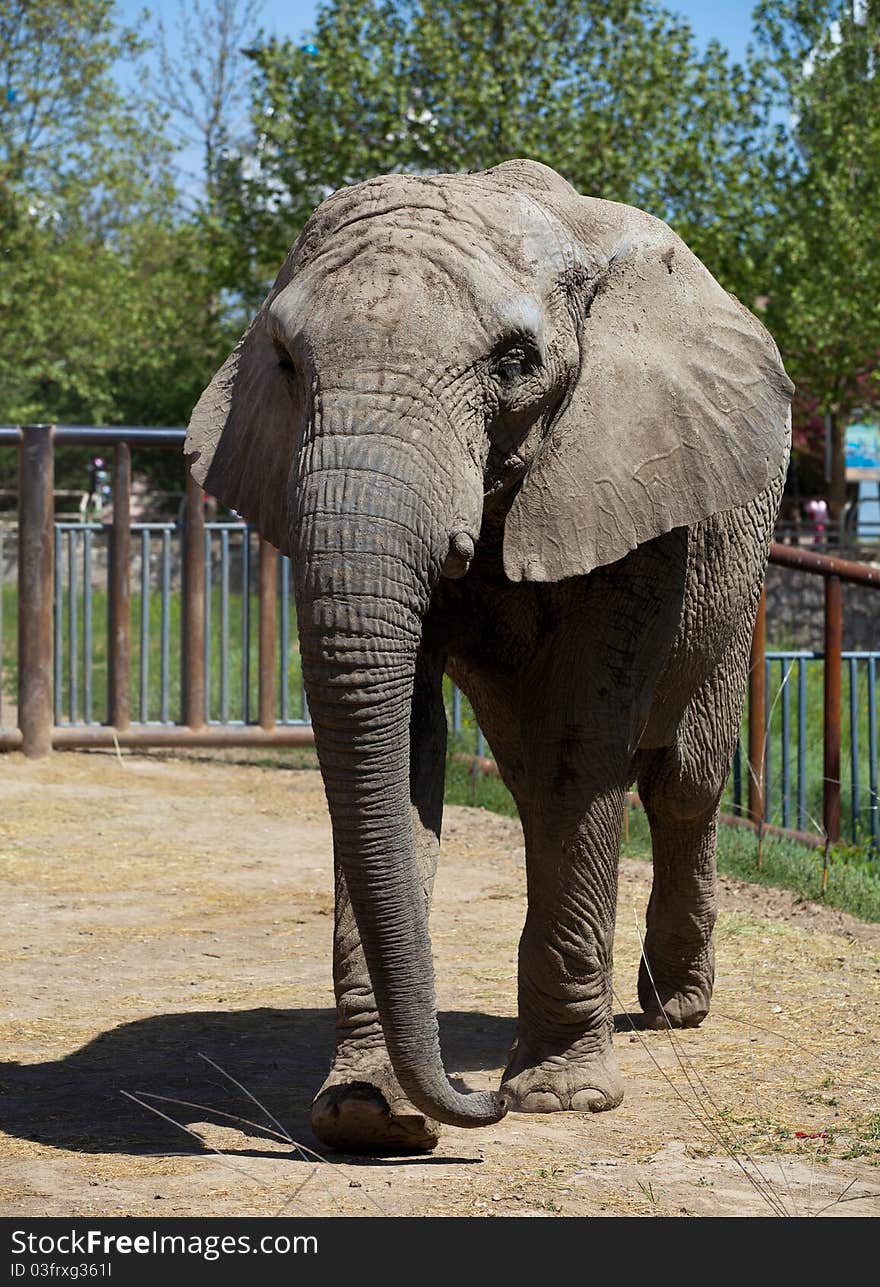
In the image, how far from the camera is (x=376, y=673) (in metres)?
3.42

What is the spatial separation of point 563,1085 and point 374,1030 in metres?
0.63

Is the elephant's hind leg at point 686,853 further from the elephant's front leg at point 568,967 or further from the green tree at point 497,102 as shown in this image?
the green tree at point 497,102

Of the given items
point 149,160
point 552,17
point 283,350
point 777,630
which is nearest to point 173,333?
point 149,160

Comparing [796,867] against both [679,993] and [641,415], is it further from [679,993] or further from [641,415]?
[641,415]

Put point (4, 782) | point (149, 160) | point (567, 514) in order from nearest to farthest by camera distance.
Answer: point (567, 514)
point (4, 782)
point (149, 160)

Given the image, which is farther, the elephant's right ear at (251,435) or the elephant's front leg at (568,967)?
the elephant's front leg at (568,967)

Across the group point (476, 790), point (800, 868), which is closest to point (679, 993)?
point (800, 868)

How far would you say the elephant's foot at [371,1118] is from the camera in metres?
3.97

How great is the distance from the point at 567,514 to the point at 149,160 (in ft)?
139

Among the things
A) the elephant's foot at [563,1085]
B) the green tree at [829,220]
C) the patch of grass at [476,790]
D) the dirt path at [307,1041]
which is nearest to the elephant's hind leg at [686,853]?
the dirt path at [307,1041]

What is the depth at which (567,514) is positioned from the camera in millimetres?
3986

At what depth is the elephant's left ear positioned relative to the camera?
3.99 m

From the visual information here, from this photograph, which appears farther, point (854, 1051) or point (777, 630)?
point (777, 630)

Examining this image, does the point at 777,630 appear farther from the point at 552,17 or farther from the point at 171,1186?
the point at 171,1186
